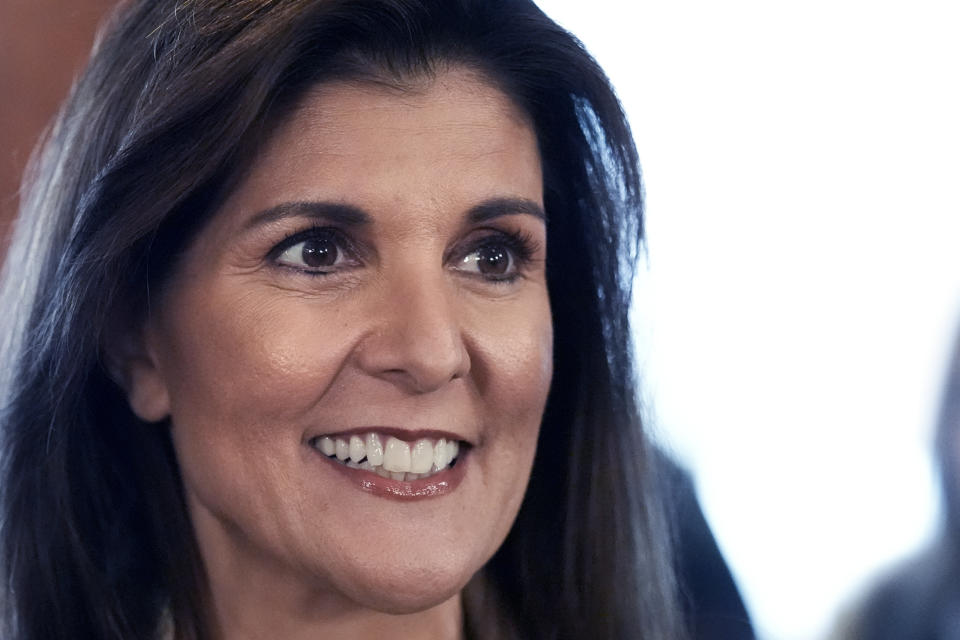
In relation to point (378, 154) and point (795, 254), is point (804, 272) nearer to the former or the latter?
point (795, 254)

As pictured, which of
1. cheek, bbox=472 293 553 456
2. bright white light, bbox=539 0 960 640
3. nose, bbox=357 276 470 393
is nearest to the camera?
nose, bbox=357 276 470 393

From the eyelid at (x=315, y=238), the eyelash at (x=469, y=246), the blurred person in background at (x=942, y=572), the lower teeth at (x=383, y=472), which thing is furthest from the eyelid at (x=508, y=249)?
the blurred person in background at (x=942, y=572)

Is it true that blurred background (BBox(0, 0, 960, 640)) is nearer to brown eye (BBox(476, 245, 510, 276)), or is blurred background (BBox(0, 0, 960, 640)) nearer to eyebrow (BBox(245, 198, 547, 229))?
brown eye (BBox(476, 245, 510, 276))

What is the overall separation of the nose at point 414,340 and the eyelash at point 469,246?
0.06 m

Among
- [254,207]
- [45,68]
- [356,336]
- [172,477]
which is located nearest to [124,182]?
[254,207]

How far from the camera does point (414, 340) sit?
43.6 inches

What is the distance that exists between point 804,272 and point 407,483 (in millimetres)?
834

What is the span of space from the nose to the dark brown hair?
0.21 metres

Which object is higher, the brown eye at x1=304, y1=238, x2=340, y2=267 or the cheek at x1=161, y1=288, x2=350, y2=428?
the brown eye at x1=304, y1=238, x2=340, y2=267

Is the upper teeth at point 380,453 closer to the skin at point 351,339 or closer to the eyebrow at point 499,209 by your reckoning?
the skin at point 351,339

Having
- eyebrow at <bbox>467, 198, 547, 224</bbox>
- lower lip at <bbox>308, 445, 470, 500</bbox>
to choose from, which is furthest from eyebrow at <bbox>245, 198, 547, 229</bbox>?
lower lip at <bbox>308, 445, 470, 500</bbox>

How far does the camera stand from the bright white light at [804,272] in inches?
66.3

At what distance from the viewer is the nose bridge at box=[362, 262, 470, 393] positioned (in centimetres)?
111

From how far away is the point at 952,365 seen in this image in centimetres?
168
